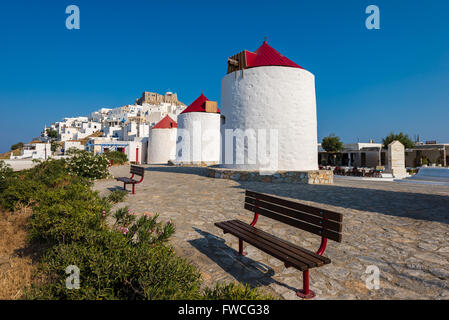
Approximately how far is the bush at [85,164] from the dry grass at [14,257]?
4577mm

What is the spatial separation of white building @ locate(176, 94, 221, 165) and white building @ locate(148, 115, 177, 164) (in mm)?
5559

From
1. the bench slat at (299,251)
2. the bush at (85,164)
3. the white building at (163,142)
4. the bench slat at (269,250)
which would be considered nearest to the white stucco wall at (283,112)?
the bush at (85,164)

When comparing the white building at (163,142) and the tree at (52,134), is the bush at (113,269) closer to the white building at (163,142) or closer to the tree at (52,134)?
the white building at (163,142)

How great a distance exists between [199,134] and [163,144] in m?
7.78

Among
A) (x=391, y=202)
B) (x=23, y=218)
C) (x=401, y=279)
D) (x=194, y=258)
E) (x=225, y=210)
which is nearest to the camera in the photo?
(x=401, y=279)

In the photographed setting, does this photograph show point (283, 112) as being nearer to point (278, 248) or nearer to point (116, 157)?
point (278, 248)

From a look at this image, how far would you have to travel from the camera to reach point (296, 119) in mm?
10297

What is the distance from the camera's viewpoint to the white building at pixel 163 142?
88.9 feet

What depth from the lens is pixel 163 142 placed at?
27.2m

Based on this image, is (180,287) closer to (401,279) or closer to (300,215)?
(300,215)

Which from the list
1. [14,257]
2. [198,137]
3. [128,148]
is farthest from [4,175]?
[128,148]

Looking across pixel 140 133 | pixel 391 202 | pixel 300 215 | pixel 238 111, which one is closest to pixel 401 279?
pixel 300 215

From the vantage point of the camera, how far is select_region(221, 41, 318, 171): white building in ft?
33.7
